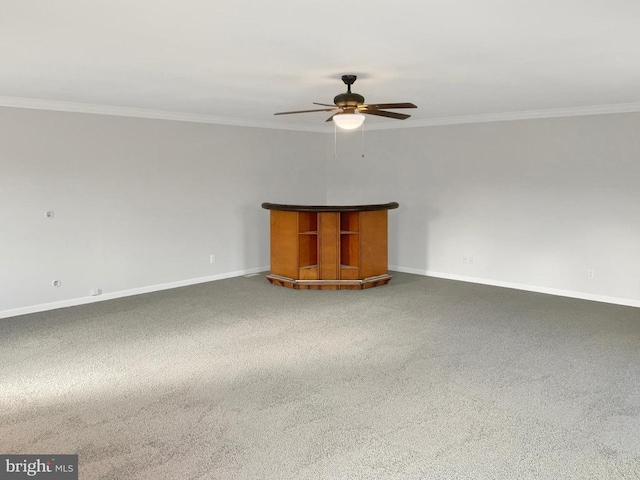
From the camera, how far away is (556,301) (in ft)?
21.1

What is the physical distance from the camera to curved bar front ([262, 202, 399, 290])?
7027 millimetres

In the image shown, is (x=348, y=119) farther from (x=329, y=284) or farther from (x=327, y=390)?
(x=329, y=284)

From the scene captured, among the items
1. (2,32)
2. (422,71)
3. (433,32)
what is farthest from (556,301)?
(2,32)

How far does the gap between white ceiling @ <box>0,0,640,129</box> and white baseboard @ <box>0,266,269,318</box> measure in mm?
2209

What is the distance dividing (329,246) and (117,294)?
8.93ft

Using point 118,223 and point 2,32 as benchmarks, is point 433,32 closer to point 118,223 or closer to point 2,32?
point 2,32

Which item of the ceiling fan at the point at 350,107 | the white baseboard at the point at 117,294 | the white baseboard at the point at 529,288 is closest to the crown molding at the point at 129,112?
the white baseboard at the point at 117,294

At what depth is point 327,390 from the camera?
382 centimetres

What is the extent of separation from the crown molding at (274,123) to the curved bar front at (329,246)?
1450 millimetres

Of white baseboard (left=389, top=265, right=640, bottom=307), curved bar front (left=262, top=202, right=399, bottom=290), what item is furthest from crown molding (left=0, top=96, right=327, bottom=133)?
white baseboard (left=389, top=265, right=640, bottom=307)

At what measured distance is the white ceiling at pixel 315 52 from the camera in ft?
8.79

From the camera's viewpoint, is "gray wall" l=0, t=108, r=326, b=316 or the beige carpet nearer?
the beige carpet

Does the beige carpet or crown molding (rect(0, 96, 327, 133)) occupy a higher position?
crown molding (rect(0, 96, 327, 133))

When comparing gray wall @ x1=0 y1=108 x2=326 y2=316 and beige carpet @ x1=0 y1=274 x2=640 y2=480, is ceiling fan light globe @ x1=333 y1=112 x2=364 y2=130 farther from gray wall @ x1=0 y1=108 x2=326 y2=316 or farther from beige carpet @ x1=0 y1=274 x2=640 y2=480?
gray wall @ x1=0 y1=108 x2=326 y2=316
